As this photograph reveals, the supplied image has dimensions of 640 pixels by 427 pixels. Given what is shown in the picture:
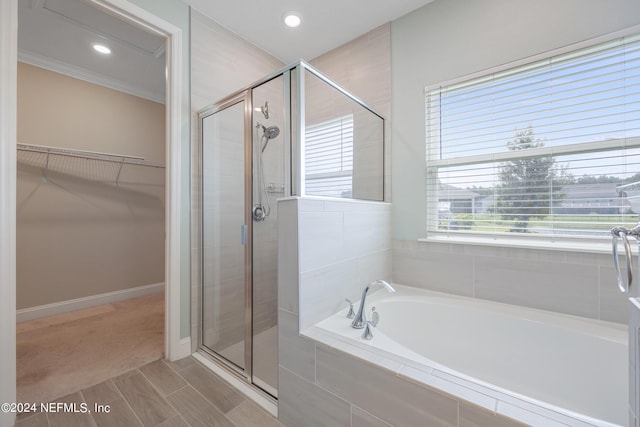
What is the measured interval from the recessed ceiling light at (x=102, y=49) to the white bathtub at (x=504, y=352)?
10.3 feet

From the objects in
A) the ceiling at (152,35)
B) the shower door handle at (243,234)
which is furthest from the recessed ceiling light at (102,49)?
the shower door handle at (243,234)

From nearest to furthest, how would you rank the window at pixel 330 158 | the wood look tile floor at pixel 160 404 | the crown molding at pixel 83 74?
the wood look tile floor at pixel 160 404
the window at pixel 330 158
the crown molding at pixel 83 74

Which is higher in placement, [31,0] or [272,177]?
[31,0]

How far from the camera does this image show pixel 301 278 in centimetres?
132

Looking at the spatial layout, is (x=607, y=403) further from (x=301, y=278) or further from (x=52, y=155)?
(x=52, y=155)

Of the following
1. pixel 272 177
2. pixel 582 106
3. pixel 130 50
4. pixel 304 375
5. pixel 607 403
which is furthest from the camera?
pixel 130 50

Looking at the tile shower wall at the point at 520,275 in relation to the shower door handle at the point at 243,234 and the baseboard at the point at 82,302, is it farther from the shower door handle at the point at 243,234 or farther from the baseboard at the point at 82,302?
the baseboard at the point at 82,302

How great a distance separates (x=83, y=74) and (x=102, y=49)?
2.10 feet

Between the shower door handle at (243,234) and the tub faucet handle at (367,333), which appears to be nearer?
the tub faucet handle at (367,333)

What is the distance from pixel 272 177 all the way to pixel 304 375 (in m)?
1.12

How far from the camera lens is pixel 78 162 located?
2838 mm

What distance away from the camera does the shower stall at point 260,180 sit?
58.6 inches

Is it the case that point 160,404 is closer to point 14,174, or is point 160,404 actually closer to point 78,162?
point 14,174

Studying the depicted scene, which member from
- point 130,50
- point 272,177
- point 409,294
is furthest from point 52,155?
point 409,294
